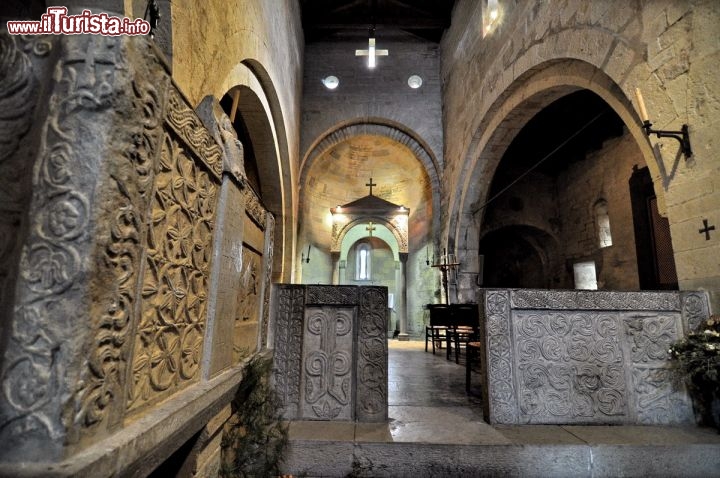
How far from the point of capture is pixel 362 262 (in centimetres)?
1206

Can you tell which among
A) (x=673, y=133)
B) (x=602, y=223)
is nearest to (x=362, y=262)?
(x=602, y=223)

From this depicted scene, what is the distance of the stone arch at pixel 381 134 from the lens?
8.57 meters

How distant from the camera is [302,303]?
2459 mm

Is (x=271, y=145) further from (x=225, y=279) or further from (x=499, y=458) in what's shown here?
(x=499, y=458)

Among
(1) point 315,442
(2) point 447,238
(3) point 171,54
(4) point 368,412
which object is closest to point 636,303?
(4) point 368,412

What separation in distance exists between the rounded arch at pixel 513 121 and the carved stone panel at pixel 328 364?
9.64 ft

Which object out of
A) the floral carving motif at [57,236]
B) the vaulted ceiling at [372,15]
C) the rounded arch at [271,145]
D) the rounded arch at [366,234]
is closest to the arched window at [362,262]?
the rounded arch at [366,234]

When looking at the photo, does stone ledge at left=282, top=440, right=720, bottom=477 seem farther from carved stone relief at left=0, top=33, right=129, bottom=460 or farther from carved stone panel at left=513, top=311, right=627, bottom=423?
carved stone relief at left=0, top=33, right=129, bottom=460

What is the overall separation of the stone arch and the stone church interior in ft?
6.35

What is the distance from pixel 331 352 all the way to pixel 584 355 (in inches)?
69.9

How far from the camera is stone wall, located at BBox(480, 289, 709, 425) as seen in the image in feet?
7.57

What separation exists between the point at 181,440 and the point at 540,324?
7.46 feet

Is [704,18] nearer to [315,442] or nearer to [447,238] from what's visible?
[315,442]

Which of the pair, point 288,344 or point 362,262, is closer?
point 288,344
